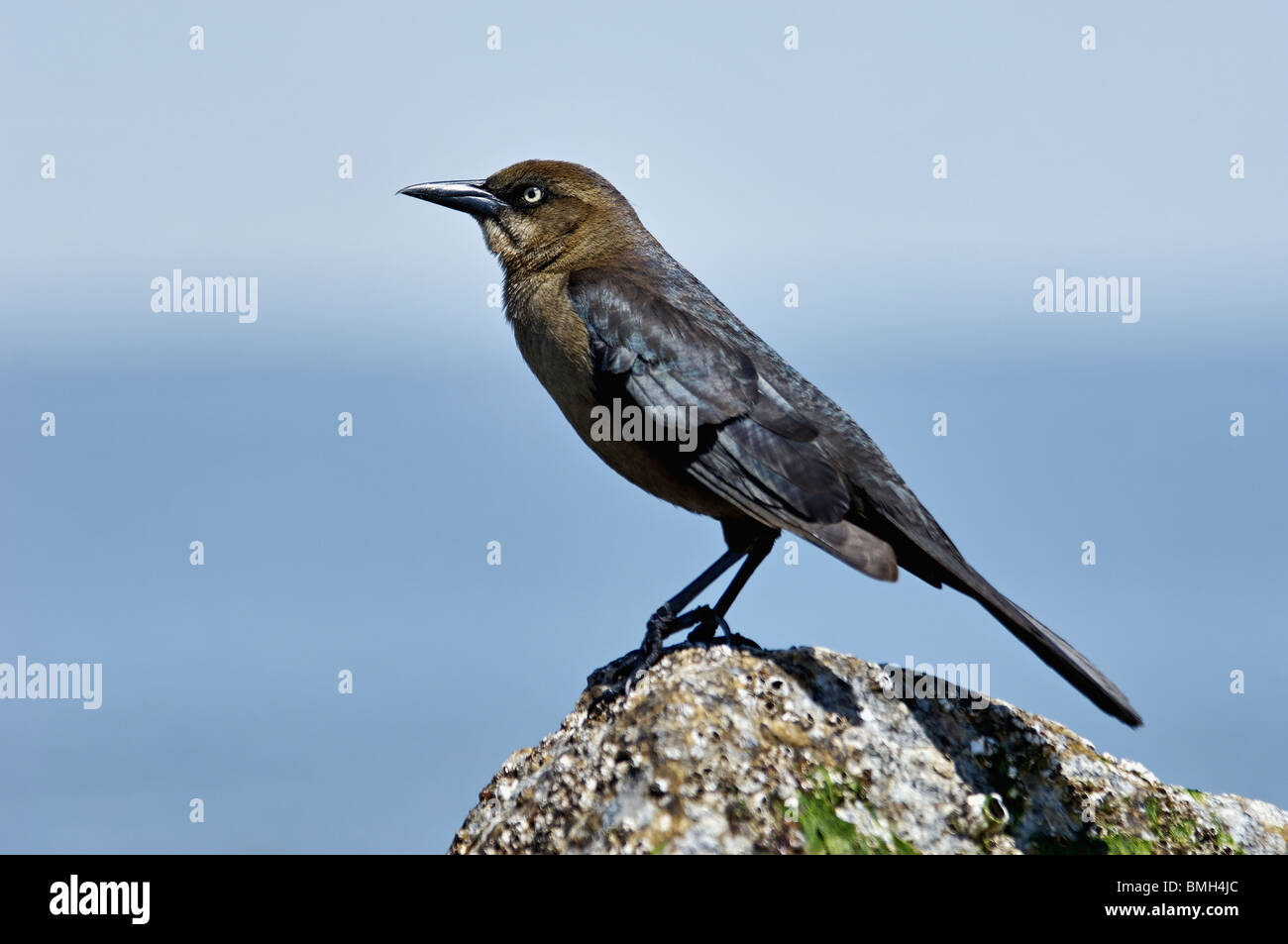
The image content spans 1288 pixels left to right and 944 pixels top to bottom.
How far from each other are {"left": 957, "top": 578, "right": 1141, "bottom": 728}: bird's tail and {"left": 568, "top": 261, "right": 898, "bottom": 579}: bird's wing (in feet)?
2.11

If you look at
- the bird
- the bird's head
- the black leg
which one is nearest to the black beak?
the bird's head

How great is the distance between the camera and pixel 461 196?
8844mm

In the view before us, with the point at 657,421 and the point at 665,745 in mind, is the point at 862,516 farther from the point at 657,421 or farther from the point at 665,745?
the point at 665,745

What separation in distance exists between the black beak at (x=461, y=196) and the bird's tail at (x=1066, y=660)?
4059 mm

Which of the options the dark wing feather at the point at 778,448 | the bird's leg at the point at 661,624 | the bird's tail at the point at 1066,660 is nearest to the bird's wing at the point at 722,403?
the dark wing feather at the point at 778,448

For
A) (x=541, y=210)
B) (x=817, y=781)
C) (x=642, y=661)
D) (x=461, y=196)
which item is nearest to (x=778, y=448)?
(x=642, y=661)

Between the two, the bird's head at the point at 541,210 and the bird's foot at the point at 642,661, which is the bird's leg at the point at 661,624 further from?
the bird's head at the point at 541,210

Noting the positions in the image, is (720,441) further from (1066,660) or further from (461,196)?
(461,196)

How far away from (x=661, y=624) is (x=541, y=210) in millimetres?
3160

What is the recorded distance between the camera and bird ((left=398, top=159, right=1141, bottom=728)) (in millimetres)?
6723

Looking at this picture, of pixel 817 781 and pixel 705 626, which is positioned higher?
pixel 705 626

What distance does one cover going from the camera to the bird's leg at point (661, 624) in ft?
21.1
